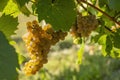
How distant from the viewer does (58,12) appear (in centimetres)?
94

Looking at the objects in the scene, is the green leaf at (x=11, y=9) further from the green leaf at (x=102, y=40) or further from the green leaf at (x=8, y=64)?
the green leaf at (x=8, y=64)

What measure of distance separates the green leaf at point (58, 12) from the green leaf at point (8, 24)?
0.42 feet

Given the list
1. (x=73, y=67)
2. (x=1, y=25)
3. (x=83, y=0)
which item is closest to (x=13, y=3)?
(x=1, y=25)

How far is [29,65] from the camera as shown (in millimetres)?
1032

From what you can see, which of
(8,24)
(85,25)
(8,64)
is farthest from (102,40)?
(8,64)

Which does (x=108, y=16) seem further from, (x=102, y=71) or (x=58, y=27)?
(x=102, y=71)

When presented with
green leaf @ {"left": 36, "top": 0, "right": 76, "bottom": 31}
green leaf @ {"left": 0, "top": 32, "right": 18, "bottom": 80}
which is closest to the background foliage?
green leaf @ {"left": 36, "top": 0, "right": 76, "bottom": 31}

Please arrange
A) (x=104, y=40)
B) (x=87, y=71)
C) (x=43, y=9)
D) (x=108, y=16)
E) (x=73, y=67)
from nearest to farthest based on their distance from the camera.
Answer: (x=43, y=9), (x=108, y=16), (x=104, y=40), (x=87, y=71), (x=73, y=67)

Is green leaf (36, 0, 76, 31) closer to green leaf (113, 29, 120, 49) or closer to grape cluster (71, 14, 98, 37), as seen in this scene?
grape cluster (71, 14, 98, 37)

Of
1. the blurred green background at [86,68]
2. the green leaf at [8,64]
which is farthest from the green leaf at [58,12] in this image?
the blurred green background at [86,68]

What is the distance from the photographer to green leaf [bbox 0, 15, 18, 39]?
102 cm

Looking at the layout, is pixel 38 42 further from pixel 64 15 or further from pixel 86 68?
pixel 86 68

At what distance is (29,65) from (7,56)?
1.45 feet

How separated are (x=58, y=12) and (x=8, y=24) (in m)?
0.17
